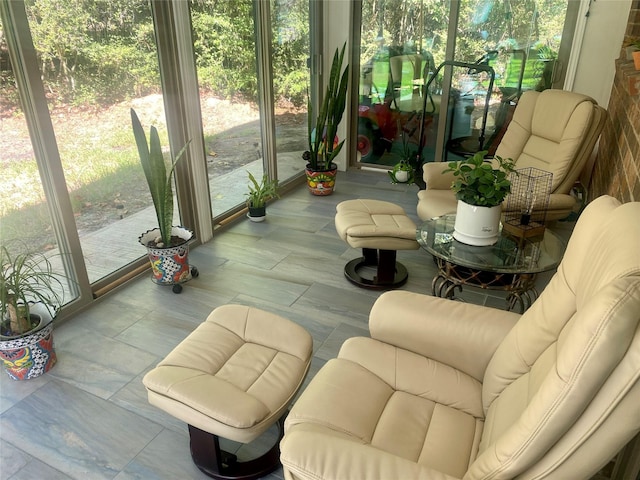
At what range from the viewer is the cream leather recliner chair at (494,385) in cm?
87

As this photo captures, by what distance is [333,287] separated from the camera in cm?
288

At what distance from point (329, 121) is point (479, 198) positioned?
2271 mm

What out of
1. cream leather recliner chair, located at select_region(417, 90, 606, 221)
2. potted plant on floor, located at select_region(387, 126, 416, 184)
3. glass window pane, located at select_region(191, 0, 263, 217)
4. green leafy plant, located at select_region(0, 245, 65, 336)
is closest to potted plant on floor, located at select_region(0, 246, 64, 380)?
green leafy plant, located at select_region(0, 245, 65, 336)

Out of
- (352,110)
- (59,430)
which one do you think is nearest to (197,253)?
(59,430)

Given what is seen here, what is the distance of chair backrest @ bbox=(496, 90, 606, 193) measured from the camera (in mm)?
2951

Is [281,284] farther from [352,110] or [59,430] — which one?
[352,110]

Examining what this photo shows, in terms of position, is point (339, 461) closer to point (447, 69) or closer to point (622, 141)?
point (622, 141)

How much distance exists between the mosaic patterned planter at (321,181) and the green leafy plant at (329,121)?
1.7 inches

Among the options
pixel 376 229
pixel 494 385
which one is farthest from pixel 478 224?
pixel 494 385

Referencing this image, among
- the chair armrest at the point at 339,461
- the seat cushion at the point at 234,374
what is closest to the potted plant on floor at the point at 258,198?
the seat cushion at the point at 234,374

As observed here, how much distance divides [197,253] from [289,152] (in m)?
1.65

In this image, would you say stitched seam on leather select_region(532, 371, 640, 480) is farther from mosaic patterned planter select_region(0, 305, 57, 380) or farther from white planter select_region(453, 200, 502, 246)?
mosaic patterned planter select_region(0, 305, 57, 380)

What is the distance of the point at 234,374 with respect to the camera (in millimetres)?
1581

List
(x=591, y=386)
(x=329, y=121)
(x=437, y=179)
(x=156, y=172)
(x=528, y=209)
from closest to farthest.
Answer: (x=591, y=386) → (x=528, y=209) → (x=156, y=172) → (x=437, y=179) → (x=329, y=121)
